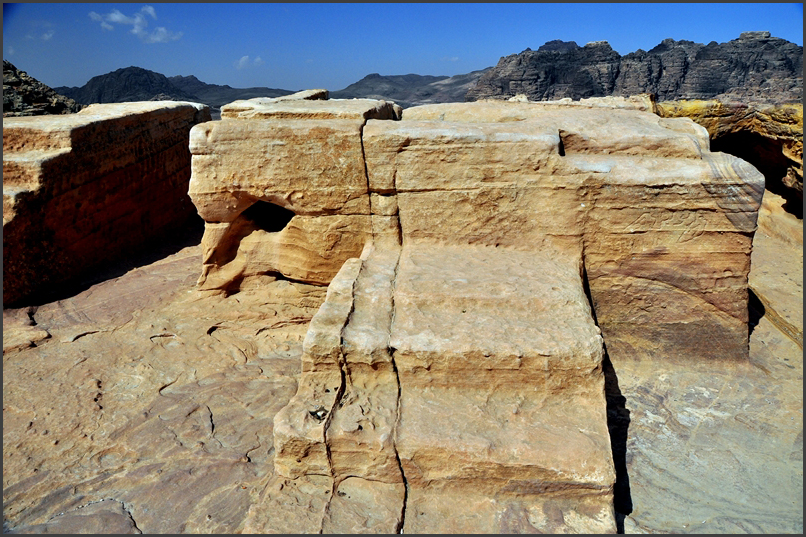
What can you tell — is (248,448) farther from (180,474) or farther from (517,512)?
(517,512)

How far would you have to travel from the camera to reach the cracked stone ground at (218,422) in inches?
99.1

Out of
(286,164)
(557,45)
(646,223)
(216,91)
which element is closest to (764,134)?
(646,223)

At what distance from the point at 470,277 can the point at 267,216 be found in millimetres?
1920

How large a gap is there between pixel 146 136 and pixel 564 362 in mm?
4967

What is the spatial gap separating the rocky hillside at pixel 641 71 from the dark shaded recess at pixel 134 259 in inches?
830

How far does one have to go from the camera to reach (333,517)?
2.25 m

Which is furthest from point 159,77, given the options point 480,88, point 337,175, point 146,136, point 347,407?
point 347,407

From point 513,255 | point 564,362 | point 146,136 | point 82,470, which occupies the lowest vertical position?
point 82,470

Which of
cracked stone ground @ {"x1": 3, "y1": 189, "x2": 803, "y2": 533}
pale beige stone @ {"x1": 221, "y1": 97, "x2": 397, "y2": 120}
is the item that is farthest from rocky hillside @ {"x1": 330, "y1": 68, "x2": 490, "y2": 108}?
cracked stone ground @ {"x1": 3, "y1": 189, "x2": 803, "y2": 533}

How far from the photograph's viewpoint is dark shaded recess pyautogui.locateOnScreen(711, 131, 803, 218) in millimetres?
6188

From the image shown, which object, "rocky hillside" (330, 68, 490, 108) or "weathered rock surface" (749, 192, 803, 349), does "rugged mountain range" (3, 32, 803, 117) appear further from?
"weathered rock surface" (749, 192, 803, 349)

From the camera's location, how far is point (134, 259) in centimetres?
533

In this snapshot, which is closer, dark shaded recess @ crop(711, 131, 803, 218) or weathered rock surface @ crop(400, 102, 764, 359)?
weathered rock surface @ crop(400, 102, 764, 359)

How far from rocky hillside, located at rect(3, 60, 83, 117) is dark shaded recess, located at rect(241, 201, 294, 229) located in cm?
433
